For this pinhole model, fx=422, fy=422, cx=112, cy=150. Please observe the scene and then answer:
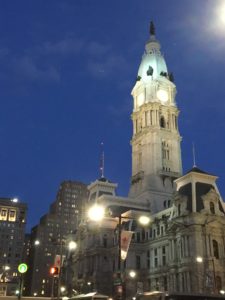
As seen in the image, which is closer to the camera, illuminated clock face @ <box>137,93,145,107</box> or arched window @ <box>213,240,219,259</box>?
arched window @ <box>213,240,219,259</box>

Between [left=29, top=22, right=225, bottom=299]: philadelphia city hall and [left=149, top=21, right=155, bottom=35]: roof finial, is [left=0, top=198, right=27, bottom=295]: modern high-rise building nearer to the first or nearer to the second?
[left=29, top=22, right=225, bottom=299]: philadelphia city hall

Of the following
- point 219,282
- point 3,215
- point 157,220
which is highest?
point 3,215

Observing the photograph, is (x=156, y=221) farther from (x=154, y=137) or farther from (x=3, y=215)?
(x=3, y=215)

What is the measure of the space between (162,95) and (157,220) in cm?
4458

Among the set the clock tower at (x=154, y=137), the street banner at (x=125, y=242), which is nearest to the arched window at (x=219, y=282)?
the clock tower at (x=154, y=137)

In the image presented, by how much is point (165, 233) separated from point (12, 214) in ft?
281

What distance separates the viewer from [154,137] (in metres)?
115

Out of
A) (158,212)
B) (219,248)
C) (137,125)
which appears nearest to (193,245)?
(219,248)

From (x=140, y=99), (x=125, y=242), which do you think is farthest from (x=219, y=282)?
(x=140, y=99)

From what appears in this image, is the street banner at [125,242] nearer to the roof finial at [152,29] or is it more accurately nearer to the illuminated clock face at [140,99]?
the illuminated clock face at [140,99]

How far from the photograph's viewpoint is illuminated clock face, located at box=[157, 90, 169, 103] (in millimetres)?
122562

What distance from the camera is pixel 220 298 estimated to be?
38.0m

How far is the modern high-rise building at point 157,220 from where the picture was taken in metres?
77.9

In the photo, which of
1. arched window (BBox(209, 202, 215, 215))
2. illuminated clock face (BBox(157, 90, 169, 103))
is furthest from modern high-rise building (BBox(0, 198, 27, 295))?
arched window (BBox(209, 202, 215, 215))
